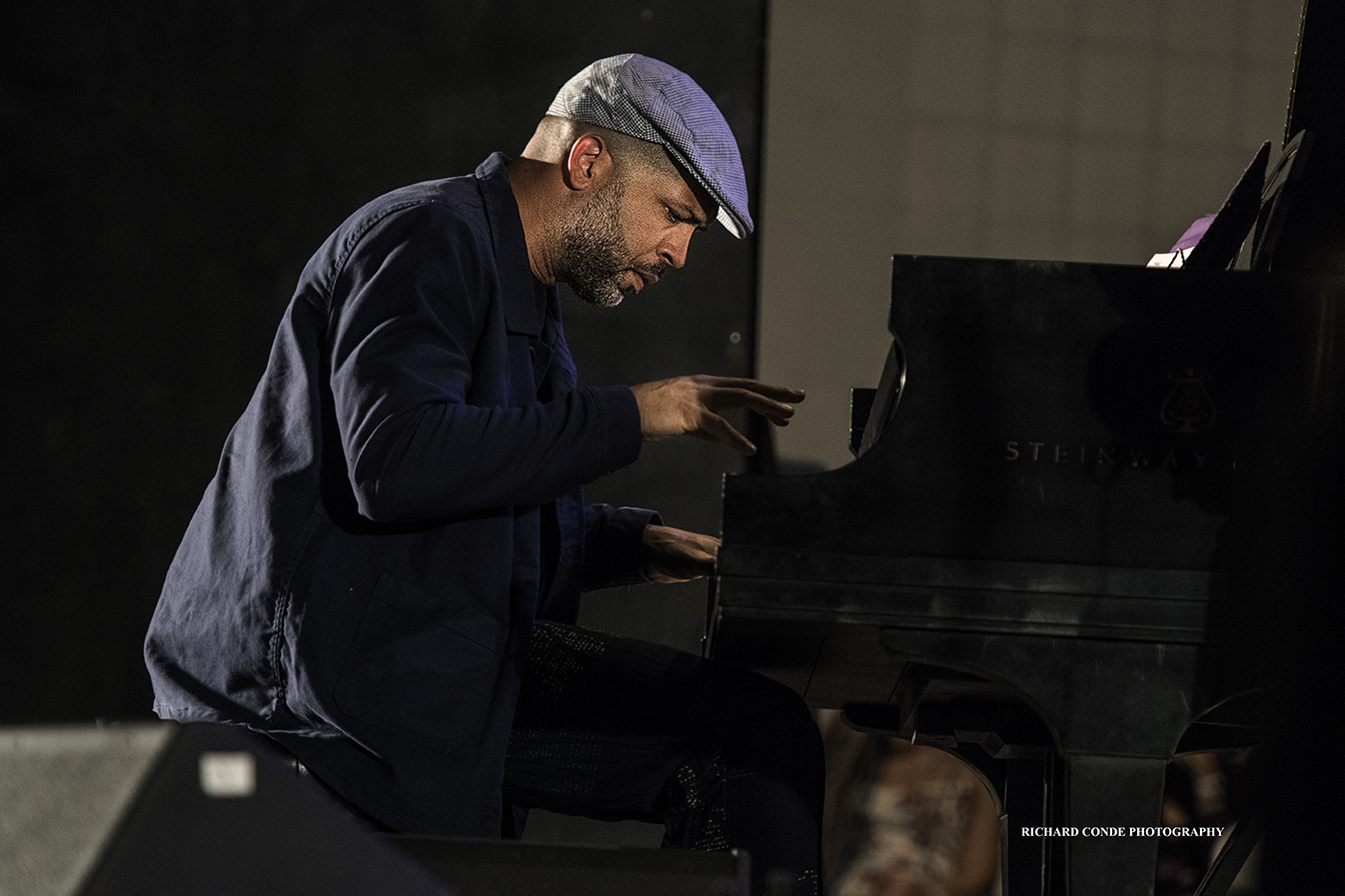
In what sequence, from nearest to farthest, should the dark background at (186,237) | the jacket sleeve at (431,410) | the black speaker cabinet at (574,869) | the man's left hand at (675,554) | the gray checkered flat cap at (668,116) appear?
the black speaker cabinet at (574,869) < the jacket sleeve at (431,410) < the gray checkered flat cap at (668,116) < the man's left hand at (675,554) < the dark background at (186,237)

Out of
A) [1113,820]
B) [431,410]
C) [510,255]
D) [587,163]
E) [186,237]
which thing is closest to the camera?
[1113,820]

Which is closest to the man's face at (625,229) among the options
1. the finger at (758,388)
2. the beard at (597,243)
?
the beard at (597,243)

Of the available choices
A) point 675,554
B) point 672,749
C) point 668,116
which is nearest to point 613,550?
point 675,554

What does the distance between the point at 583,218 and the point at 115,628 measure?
215 cm

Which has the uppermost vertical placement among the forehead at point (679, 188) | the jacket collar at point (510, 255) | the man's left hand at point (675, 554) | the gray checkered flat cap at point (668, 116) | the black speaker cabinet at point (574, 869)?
the gray checkered flat cap at point (668, 116)

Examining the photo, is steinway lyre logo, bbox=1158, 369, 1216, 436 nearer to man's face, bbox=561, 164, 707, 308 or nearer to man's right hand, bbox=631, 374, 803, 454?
man's right hand, bbox=631, 374, 803, 454

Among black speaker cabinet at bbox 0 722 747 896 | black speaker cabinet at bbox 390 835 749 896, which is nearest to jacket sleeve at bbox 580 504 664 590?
black speaker cabinet at bbox 390 835 749 896

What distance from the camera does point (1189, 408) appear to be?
4.09 feet

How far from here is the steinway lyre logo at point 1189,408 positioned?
124 centimetres

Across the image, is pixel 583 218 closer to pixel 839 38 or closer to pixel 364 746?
pixel 364 746

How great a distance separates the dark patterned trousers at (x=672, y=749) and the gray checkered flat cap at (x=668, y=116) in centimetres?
63

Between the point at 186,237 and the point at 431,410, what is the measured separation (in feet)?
7.39

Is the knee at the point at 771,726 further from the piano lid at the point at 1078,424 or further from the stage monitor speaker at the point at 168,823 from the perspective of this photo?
the stage monitor speaker at the point at 168,823

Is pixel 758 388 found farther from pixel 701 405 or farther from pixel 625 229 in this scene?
pixel 625 229
